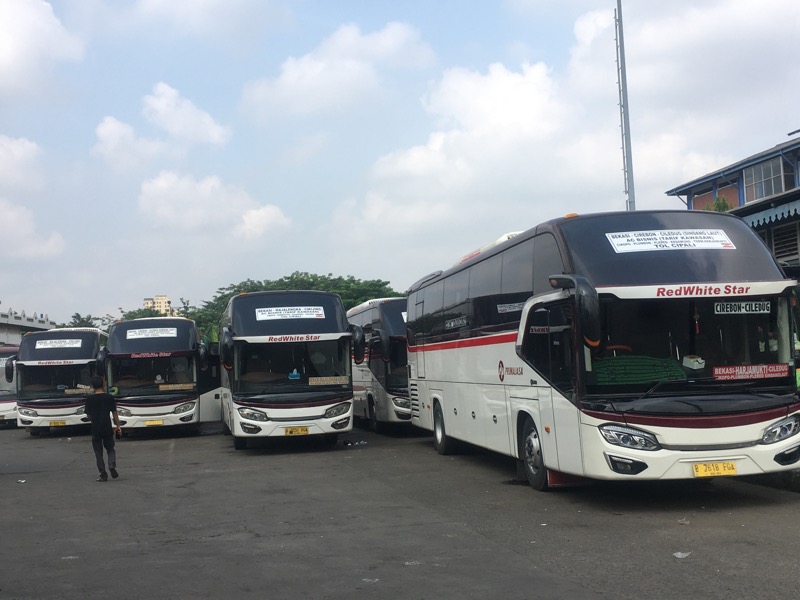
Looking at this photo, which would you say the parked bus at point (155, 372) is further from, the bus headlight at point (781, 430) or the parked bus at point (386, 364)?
the bus headlight at point (781, 430)

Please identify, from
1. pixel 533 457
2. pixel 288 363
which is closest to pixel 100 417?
pixel 288 363

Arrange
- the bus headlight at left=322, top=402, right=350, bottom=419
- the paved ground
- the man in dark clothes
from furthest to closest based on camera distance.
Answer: the bus headlight at left=322, top=402, right=350, bottom=419 → the man in dark clothes → the paved ground

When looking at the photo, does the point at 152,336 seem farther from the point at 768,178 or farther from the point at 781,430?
the point at 768,178

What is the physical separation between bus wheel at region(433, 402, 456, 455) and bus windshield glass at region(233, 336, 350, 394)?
77.9 inches

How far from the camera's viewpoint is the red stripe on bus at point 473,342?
1287 cm

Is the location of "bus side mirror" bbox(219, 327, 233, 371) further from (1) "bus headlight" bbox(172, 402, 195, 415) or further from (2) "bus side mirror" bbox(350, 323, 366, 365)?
(1) "bus headlight" bbox(172, 402, 195, 415)

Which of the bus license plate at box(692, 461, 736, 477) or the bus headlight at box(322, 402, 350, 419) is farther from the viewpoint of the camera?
the bus headlight at box(322, 402, 350, 419)

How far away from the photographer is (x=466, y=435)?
15.5 metres

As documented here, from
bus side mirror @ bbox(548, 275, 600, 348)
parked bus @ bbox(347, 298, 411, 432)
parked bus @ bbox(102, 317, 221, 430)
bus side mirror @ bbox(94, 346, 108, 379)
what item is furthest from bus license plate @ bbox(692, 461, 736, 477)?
bus side mirror @ bbox(94, 346, 108, 379)

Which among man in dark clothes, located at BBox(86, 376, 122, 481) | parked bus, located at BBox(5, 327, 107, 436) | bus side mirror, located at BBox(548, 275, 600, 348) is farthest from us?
parked bus, located at BBox(5, 327, 107, 436)

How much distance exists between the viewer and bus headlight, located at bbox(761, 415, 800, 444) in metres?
9.82

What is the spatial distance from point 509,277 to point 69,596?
7649 millimetres

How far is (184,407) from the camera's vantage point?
23.2 m

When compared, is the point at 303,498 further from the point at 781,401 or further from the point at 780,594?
the point at 780,594
